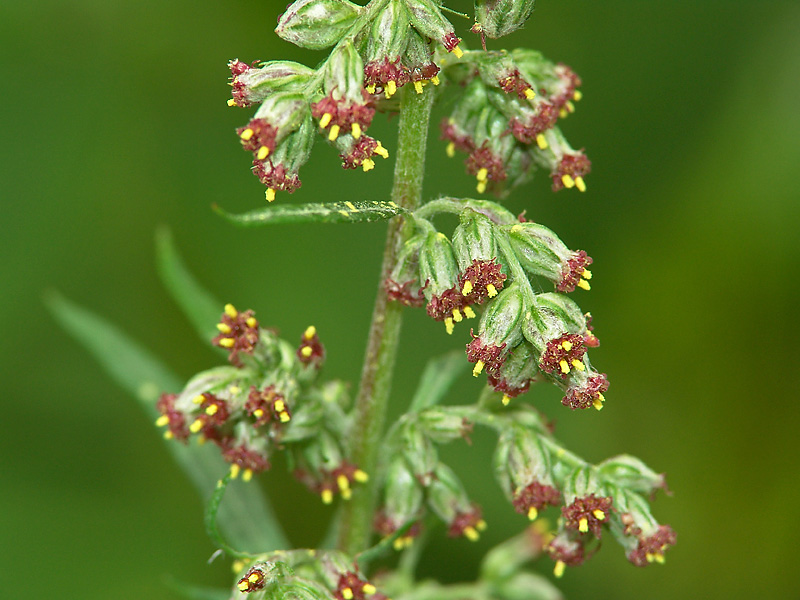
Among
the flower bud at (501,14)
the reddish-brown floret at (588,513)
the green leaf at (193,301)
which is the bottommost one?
the reddish-brown floret at (588,513)

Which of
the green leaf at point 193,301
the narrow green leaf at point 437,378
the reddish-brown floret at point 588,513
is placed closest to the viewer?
the reddish-brown floret at point 588,513

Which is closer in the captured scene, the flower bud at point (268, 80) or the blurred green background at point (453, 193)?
the flower bud at point (268, 80)

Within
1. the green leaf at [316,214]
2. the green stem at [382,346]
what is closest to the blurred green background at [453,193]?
the green stem at [382,346]

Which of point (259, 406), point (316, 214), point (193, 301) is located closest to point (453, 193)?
point (193, 301)

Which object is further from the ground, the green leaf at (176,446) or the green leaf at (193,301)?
the green leaf at (193,301)

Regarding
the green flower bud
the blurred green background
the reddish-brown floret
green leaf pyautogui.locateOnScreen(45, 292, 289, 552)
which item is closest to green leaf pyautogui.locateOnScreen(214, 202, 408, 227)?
the green flower bud

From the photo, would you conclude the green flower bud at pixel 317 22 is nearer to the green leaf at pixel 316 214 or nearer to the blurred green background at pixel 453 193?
the green leaf at pixel 316 214

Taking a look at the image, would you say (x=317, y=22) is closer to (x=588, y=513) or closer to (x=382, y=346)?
(x=382, y=346)
